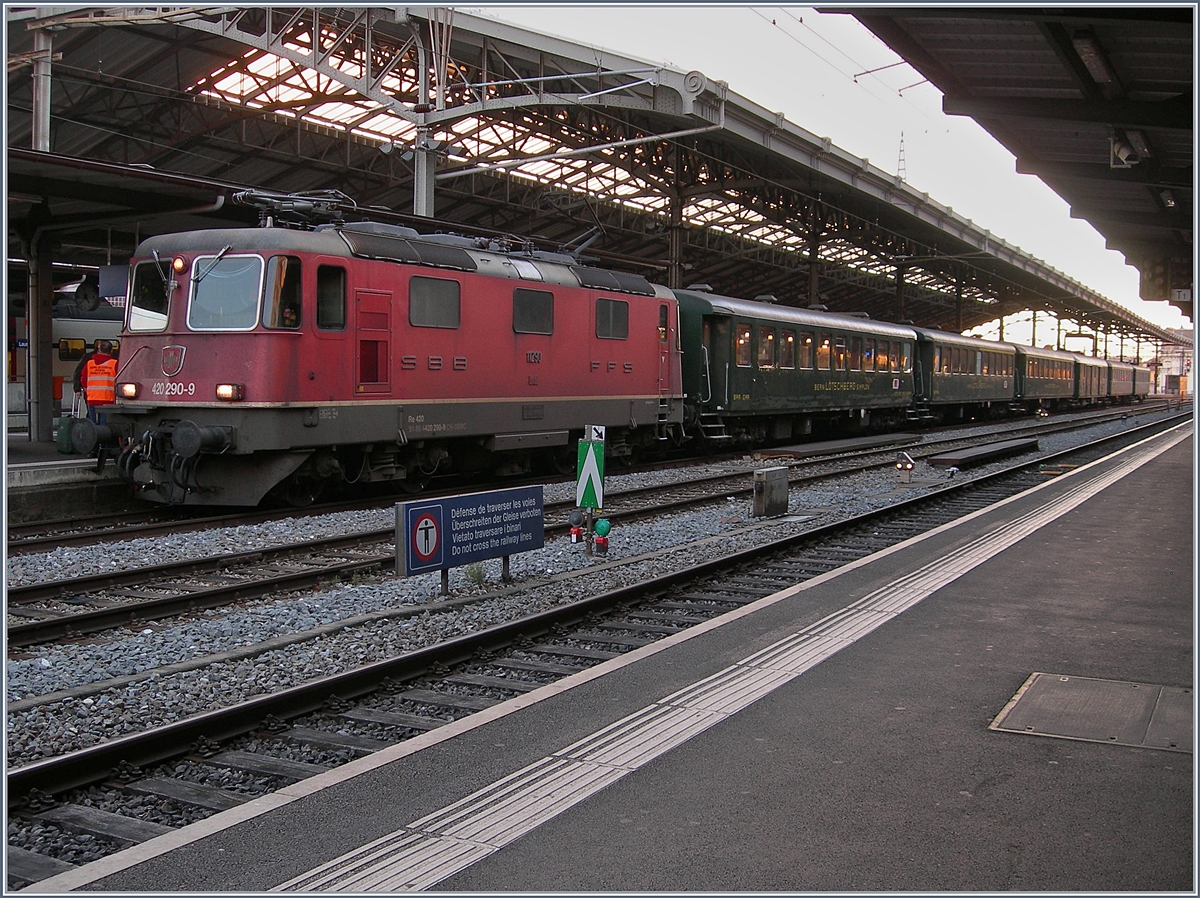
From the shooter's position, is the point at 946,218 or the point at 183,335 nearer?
the point at 183,335

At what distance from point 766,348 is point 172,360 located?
14.1 metres

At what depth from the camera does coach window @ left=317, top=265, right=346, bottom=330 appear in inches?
503

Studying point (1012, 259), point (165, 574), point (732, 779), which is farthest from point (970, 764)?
point (1012, 259)

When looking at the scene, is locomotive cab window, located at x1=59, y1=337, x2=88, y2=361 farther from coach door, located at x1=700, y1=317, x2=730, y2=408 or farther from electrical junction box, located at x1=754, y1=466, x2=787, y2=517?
electrical junction box, located at x1=754, y1=466, x2=787, y2=517

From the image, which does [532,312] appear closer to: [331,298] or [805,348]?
[331,298]

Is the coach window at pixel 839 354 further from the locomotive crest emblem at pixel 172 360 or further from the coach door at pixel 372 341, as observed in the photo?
the locomotive crest emblem at pixel 172 360

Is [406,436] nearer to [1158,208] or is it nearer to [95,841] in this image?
[95,841]

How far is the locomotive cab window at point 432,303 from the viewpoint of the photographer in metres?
14.0

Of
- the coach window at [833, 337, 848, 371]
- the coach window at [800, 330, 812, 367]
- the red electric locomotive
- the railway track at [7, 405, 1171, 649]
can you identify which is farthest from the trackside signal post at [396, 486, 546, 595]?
the coach window at [833, 337, 848, 371]

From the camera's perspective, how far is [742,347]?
74.4 feet

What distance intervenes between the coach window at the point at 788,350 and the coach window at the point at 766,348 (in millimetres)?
417

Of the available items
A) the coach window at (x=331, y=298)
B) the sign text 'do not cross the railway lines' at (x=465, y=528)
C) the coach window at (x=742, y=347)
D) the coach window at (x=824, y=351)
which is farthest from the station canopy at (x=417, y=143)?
the sign text 'do not cross the railway lines' at (x=465, y=528)

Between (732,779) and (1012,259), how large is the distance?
5302 centimetres

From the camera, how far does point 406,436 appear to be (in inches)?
553
